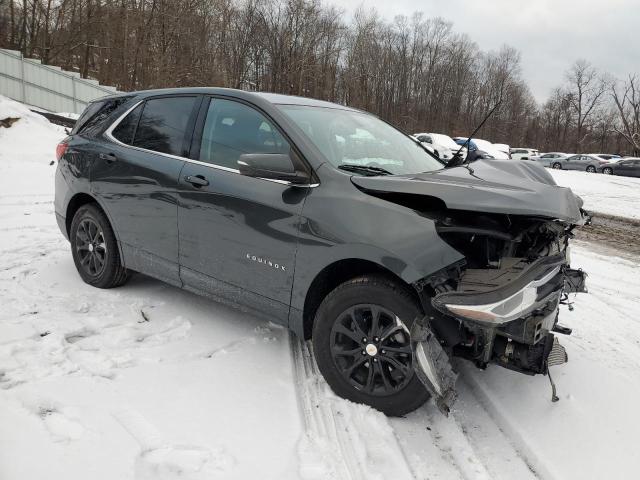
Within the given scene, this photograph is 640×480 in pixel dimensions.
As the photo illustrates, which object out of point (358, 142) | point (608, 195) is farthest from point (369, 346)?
point (608, 195)

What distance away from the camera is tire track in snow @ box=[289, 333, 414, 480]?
Answer: 91.0 inches

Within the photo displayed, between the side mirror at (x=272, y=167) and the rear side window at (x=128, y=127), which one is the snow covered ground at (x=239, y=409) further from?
the rear side window at (x=128, y=127)

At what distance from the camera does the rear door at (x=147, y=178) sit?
3.64 m

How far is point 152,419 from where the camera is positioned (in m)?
2.60

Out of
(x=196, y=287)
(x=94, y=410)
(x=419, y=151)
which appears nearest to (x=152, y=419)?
(x=94, y=410)

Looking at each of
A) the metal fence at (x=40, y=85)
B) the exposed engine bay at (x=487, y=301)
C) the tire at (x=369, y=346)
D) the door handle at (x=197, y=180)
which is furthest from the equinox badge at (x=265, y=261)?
the metal fence at (x=40, y=85)

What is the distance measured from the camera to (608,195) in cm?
1522

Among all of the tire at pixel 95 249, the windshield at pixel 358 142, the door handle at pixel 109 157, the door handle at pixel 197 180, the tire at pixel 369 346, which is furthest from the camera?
the tire at pixel 95 249

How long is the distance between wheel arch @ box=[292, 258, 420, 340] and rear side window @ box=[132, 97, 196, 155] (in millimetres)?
1546

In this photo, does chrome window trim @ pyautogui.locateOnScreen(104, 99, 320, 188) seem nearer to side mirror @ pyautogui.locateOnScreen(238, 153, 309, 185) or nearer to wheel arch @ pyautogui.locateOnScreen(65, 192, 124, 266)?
side mirror @ pyautogui.locateOnScreen(238, 153, 309, 185)

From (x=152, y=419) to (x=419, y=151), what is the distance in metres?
2.77

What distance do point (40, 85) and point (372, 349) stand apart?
21.8 meters

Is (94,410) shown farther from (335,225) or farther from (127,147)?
(127,147)

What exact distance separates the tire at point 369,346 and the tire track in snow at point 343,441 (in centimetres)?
9
